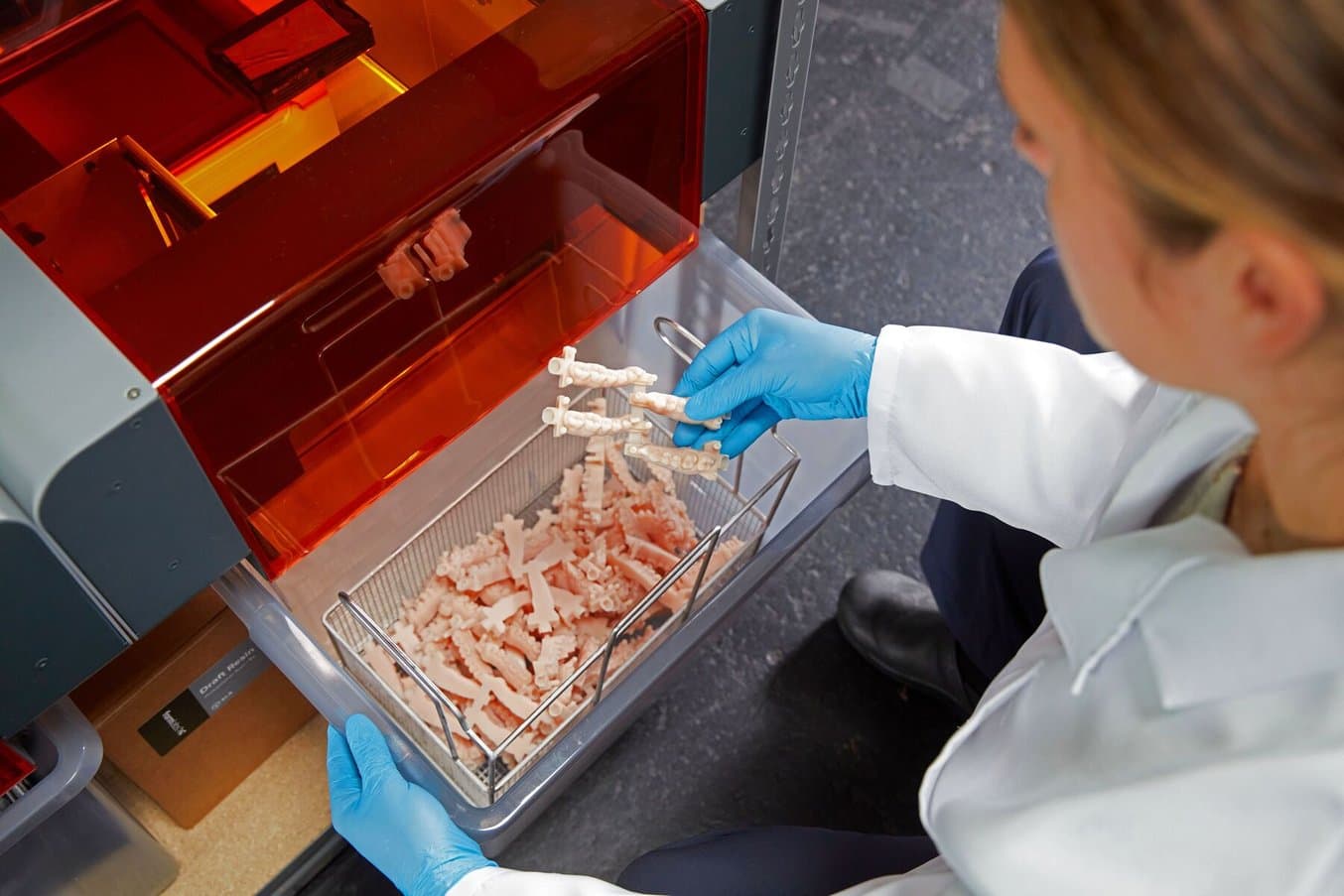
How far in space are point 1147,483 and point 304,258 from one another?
575 millimetres

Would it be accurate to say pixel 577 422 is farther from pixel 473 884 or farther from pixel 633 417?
pixel 473 884

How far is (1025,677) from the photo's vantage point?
77cm

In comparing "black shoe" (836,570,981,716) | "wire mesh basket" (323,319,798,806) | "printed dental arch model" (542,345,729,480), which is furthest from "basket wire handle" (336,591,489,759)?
"black shoe" (836,570,981,716)

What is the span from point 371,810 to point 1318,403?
0.79m

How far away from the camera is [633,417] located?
1120 millimetres

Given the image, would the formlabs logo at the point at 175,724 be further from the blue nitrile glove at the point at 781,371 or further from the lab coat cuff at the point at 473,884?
the blue nitrile glove at the point at 781,371

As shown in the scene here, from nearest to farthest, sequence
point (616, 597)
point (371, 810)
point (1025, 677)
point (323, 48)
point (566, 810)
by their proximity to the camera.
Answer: point (1025, 677) → point (323, 48) → point (371, 810) → point (616, 597) → point (566, 810)

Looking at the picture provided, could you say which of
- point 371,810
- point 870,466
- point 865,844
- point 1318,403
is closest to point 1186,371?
point 1318,403

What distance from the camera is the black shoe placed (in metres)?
1.43

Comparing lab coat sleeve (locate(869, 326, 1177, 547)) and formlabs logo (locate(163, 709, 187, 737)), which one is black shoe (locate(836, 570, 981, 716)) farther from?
formlabs logo (locate(163, 709, 187, 737))

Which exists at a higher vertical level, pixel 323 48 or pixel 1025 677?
pixel 323 48

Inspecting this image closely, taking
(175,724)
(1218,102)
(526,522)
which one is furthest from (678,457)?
(1218,102)

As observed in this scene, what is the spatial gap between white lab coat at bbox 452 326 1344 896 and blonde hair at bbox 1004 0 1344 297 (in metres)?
0.23

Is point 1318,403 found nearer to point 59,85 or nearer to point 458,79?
point 458,79
